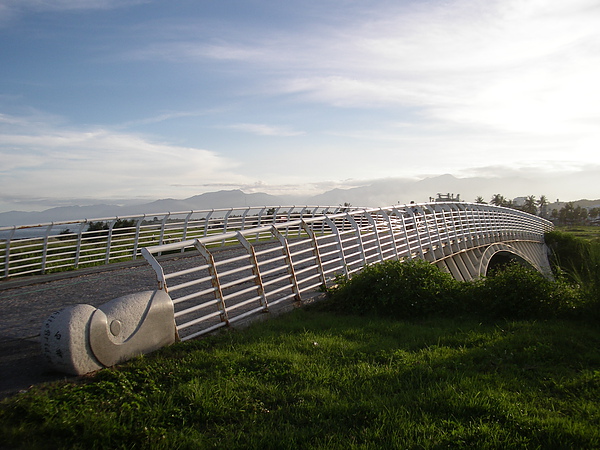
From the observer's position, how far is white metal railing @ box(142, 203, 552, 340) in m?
7.91

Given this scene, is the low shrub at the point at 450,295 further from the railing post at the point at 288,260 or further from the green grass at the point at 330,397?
the green grass at the point at 330,397

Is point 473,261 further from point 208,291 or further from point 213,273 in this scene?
point 208,291

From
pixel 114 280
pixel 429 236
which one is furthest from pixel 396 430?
pixel 429 236

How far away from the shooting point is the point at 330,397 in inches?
194

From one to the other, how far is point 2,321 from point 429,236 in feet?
48.6

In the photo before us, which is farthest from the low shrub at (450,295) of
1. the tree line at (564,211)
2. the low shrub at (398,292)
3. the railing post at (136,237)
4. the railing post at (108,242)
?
the tree line at (564,211)

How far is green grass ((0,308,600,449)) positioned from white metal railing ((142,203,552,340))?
4.11ft

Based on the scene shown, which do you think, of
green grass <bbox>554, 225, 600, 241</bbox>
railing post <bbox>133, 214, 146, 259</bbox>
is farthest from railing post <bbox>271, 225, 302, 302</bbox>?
railing post <bbox>133, 214, 146, 259</bbox>

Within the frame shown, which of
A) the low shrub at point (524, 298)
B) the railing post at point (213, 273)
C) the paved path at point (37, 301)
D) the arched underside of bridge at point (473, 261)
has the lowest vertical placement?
the arched underside of bridge at point (473, 261)

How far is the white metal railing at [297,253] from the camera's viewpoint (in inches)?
311

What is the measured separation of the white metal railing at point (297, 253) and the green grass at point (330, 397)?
4.11 feet

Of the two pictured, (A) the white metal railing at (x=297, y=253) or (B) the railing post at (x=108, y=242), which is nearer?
Answer: (A) the white metal railing at (x=297, y=253)

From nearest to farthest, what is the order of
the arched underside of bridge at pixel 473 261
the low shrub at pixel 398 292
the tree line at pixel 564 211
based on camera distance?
1. the low shrub at pixel 398 292
2. the arched underside of bridge at pixel 473 261
3. the tree line at pixel 564 211

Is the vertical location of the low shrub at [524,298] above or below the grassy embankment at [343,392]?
above
